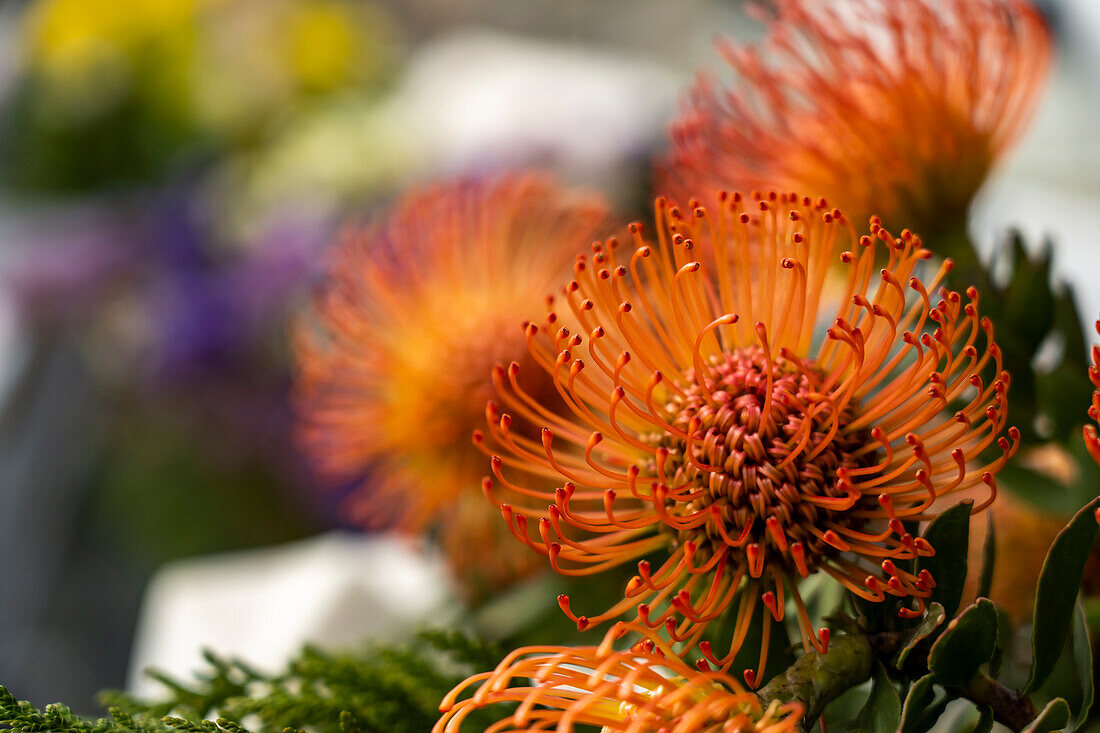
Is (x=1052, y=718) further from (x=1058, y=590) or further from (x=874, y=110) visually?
(x=874, y=110)

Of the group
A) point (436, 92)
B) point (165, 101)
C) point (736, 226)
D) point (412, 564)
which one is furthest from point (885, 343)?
point (165, 101)

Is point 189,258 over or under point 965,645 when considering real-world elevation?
over

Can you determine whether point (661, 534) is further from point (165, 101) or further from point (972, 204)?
point (165, 101)

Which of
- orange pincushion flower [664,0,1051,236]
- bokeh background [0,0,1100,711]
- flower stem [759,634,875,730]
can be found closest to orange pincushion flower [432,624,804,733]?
flower stem [759,634,875,730]

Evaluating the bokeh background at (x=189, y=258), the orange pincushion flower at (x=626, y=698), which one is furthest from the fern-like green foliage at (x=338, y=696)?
the bokeh background at (x=189, y=258)

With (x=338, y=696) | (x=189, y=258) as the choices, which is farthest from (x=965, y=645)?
(x=189, y=258)

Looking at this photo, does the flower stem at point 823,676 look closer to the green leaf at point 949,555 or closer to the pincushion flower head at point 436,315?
the green leaf at point 949,555

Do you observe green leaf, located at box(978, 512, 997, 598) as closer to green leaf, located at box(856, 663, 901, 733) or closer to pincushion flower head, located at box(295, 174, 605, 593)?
green leaf, located at box(856, 663, 901, 733)
